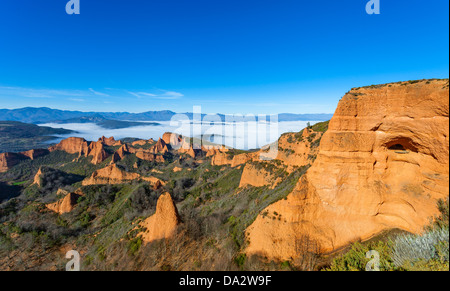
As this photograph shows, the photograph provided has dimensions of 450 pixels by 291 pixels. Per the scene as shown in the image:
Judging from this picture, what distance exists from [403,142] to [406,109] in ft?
7.24

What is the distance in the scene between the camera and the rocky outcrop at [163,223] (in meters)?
20.6

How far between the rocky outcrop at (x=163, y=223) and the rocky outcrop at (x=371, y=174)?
9.79 meters

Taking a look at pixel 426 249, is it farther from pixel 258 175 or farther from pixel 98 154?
pixel 98 154

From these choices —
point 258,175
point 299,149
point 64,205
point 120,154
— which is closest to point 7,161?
point 120,154

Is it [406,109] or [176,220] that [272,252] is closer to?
[176,220]

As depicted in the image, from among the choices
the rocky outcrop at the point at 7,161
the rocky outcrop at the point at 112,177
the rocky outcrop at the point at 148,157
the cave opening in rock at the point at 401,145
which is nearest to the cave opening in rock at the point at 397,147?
the cave opening in rock at the point at 401,145

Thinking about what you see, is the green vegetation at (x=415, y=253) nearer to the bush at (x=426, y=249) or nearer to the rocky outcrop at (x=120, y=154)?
the bush at (x=426, y=249)

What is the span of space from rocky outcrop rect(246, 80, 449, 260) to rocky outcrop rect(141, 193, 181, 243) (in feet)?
32.1

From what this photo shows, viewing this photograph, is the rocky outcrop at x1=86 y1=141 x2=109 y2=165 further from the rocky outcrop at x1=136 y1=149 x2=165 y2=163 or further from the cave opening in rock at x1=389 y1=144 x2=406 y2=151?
the cave opening in rock at x1=389 y1=144 x2=406 y2=151

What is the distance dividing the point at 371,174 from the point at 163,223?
21.3m

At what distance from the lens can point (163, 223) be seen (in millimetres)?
21281

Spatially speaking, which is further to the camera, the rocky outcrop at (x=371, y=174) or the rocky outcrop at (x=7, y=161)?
the rocky outcrop at (x=7, y=161)

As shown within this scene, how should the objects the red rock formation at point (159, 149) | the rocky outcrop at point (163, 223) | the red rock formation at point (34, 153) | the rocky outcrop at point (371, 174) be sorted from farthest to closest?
1. the red rock formation at point (159, 149)
2. the red rock formation at point (34, 153)
3. the rocky outcrop at point (163, 223)
4. the rocky outcrop at point (371, 174)
